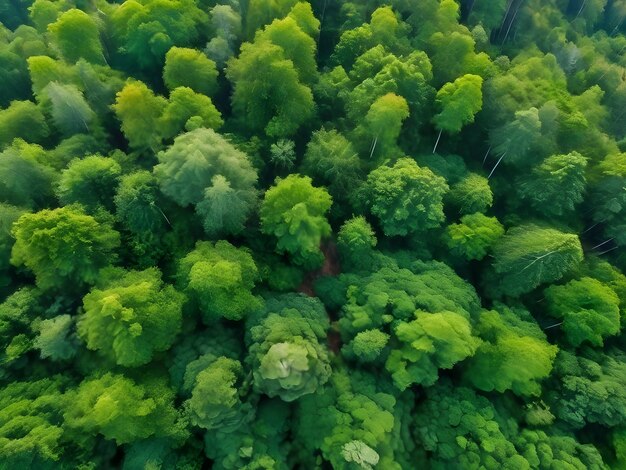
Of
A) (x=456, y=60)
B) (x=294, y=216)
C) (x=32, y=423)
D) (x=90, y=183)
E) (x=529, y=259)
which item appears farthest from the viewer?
(x=456, y=60)

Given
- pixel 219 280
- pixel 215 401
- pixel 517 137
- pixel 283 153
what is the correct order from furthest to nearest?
1. pixel 517 137
2. pixel 283 153
3. pixel 219 280
4. pixel 215 401

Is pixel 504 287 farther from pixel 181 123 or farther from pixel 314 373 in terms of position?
pixel 181 123

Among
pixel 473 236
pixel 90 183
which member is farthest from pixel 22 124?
pixel 473 236

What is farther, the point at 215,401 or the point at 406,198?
the point at 406,198

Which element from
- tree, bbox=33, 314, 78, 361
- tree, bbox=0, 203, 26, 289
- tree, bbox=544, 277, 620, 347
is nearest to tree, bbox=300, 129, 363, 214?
tree, bbox=544, 277, 620, 347

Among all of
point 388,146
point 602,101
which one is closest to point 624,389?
point 388,146

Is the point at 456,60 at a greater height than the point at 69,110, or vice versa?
the point at 456,60

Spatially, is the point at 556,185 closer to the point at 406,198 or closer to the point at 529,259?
→ the point at 529,259

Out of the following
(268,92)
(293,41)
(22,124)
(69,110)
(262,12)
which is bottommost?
(22,124)

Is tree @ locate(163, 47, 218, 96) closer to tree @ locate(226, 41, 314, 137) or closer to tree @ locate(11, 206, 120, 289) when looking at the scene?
tree @ locate(226, 41, 314, 137)
